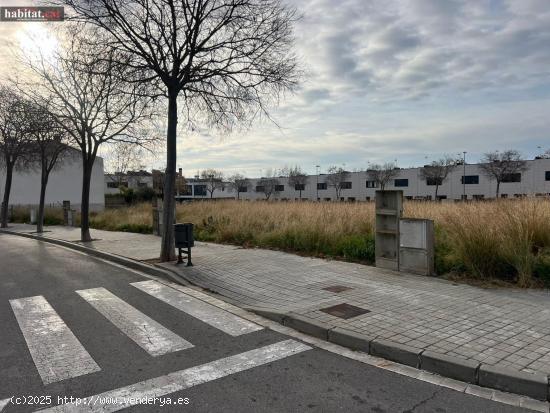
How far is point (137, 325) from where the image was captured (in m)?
6.17

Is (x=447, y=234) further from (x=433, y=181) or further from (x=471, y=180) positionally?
(x=471, y=180)

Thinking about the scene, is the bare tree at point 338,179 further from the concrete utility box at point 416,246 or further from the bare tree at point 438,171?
the concrete utility box at point 416,246

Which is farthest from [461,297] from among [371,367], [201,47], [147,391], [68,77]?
[68,77]

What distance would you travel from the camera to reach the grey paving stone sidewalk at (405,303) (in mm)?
4910

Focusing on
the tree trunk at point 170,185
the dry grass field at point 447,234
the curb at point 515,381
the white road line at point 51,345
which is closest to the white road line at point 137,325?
the white road line at point 51,345

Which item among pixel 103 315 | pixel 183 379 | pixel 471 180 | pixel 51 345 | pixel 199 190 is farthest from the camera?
pixel 199 190

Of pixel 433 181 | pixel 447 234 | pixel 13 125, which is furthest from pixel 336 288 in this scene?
pixel 433 181

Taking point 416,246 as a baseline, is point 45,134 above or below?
above

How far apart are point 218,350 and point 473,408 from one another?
2708 millimetres

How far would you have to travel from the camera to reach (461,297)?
698cm

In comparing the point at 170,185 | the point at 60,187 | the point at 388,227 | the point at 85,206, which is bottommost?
the point at 388,227

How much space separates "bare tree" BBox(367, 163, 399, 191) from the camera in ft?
246

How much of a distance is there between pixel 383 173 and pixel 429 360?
73530 mm

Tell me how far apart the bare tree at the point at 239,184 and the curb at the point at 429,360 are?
90.1 meters
